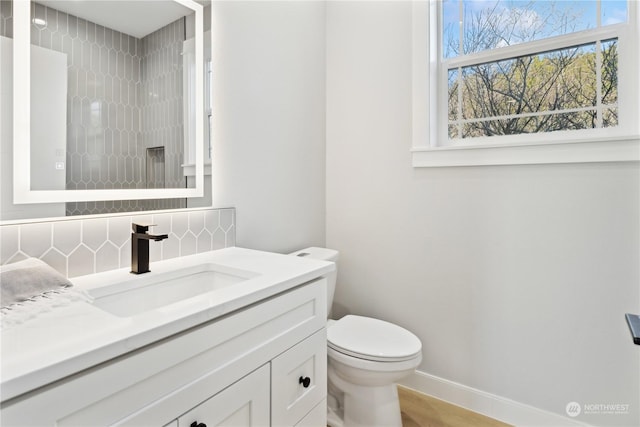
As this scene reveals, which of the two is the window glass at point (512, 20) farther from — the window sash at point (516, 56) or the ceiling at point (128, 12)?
the ceiling at point (128, 12)

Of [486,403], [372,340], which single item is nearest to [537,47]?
[372,340]

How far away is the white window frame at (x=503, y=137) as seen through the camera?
4.54ft

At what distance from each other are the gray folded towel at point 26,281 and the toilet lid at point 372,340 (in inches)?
40.3

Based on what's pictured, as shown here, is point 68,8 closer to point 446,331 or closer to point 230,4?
point 230,4

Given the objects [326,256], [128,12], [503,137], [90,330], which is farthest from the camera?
[326,256]

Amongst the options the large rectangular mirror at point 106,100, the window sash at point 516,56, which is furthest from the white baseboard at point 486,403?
the large rectangular mirror at point 106,100

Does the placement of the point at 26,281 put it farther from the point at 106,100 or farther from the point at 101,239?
the point at 106,100

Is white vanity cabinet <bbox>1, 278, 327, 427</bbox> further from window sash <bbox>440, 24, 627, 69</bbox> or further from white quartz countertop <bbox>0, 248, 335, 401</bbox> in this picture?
window sash <bbox>440, 24, 627, 69</bbox>

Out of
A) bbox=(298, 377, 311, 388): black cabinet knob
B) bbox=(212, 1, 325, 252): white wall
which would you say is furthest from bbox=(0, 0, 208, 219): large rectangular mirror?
bbox=(298, 377, 311, 388): black cabinet knob

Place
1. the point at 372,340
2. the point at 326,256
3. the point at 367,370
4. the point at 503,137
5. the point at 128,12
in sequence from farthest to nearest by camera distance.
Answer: the point at 326,256, the point at 503,137, the point at 372,340, the point at 367,370, the point at 128,12

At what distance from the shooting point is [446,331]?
1.78 metres

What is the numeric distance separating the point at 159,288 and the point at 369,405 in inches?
39.6

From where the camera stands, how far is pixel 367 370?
4.56 ft

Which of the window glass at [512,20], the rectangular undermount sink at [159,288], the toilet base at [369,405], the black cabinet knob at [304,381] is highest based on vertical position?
the window glass at [512,20]
